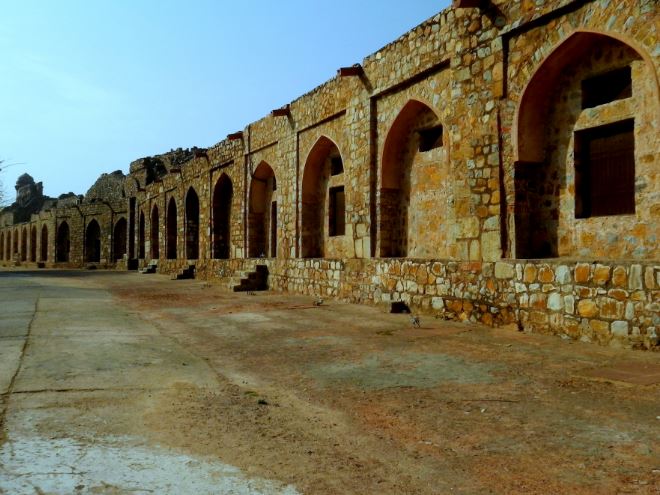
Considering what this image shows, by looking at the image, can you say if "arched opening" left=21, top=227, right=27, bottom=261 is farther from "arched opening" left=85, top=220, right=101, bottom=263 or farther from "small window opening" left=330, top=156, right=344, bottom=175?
"small window opening" left=330, top=156, right=344, bottom=175

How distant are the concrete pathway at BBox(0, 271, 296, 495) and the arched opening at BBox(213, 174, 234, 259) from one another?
43.2 ft

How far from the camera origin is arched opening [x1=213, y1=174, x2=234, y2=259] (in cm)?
2003

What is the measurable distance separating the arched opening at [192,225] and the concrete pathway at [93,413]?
1641 cm

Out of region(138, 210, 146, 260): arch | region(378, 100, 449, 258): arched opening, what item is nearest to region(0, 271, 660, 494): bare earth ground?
region(378, 100, 449, 258): arched opening

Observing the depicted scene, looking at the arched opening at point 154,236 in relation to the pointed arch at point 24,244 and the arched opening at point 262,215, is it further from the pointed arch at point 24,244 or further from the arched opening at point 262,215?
the pointed arch at point 24,244

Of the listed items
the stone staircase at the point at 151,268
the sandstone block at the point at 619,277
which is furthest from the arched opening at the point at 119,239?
the sandstone block at the point at 619,277

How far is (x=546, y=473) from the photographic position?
259 centimetres

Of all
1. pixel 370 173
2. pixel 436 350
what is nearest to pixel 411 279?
pixel 370 173

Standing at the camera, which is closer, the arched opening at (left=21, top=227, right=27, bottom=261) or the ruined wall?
the ruined wall

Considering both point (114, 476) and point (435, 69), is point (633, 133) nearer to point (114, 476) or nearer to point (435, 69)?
point (435, 69)

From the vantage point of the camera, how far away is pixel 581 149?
7.09m

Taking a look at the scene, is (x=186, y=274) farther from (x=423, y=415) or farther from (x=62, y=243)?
(x=62, y=243)

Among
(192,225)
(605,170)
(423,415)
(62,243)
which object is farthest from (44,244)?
(423,415)

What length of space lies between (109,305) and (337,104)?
6.47m
